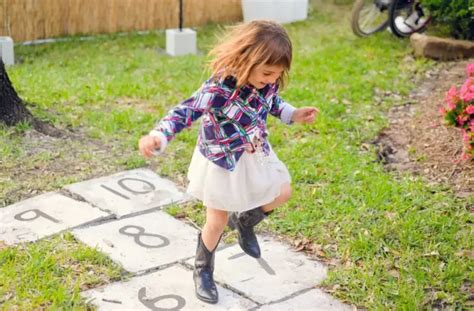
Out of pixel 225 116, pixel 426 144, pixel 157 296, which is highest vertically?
pixel 225 116

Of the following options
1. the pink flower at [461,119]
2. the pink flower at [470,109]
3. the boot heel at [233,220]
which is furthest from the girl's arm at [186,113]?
the pink flower at [461,119]

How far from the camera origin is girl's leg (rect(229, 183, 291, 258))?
12.5 ft

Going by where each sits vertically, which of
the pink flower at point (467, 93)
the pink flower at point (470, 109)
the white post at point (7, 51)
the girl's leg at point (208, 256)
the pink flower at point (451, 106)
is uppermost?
the pink flower at point (467, 93)

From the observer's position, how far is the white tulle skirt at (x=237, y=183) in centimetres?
356

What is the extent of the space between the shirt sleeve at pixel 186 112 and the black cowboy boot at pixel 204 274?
0.68 m

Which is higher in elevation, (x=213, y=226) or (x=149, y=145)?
(x=149, y=145)

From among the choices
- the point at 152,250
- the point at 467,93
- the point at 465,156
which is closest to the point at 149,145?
the point at 152,250

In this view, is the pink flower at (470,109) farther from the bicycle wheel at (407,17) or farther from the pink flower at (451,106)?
the bicycle wheel at (407,17)

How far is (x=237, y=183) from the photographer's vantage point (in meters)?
3.58

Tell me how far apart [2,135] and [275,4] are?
218 inches

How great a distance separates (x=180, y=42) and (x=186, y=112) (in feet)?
17.4

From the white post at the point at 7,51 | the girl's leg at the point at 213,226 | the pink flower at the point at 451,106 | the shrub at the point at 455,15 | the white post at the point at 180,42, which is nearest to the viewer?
the girl's leg at the point at 213,226

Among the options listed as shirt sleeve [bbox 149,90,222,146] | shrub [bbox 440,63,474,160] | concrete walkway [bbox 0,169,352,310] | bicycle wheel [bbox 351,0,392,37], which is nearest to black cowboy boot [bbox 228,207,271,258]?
concrete walkway [bbox 0,169,352,310]

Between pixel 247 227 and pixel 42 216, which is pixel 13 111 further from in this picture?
pixel 247 227
